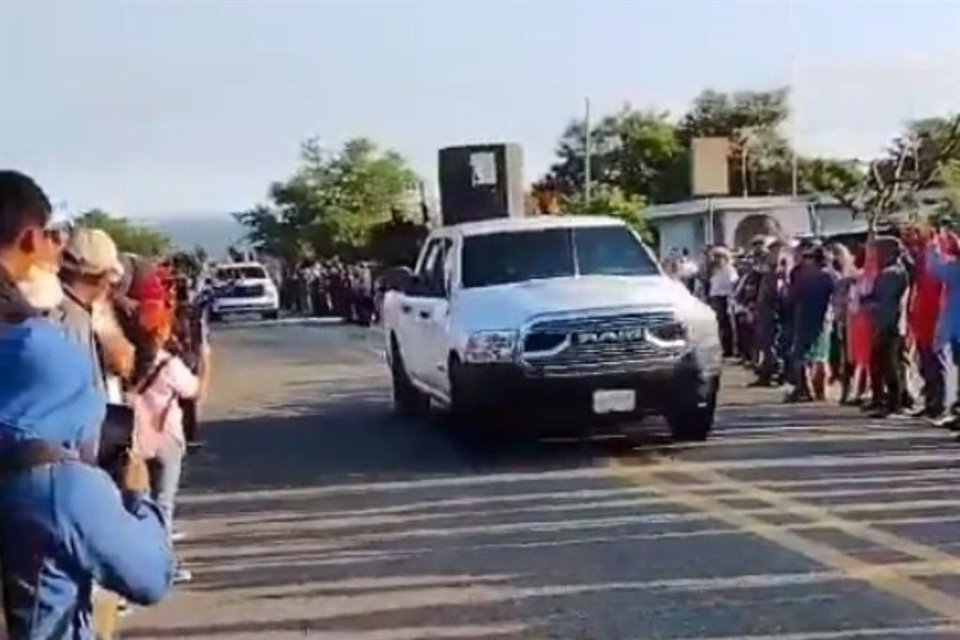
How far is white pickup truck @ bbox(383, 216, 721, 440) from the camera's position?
16.2m

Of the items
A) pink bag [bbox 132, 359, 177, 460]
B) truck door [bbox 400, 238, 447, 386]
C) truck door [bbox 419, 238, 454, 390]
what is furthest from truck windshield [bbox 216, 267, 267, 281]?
pink bag [bbox 132, 359, 177, 460]

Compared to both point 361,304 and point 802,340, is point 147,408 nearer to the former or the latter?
point 802,340

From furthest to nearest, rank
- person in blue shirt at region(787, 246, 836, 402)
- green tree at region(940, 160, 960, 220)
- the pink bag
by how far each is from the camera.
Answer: green tree at region(940, 160, 960, 220), person in blue shirt at region(787, 246, 836, 402), the pink bag

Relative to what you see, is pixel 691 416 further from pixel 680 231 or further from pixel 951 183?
pixel 680 231

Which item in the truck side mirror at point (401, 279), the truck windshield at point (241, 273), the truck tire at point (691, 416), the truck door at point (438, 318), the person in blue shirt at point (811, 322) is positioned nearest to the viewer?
the truck tire at point (691, 416)

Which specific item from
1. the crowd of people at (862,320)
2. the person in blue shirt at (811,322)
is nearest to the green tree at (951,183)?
the crowd of people at (862,320)

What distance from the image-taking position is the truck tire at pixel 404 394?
68.3ft

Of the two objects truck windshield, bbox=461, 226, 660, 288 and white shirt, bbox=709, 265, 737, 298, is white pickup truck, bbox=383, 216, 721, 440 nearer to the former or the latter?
truck windshield, bbox=461, 226, 660, 288

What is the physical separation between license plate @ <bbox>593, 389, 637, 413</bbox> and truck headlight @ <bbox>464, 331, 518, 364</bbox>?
2.28ft

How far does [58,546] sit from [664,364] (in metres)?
11.0

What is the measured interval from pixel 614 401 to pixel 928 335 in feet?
10.6

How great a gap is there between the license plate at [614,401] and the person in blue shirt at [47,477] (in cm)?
1060

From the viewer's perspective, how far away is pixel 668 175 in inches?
3236

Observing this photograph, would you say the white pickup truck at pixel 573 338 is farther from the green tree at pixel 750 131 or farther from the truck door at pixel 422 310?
the green tree at pixel 750 131
